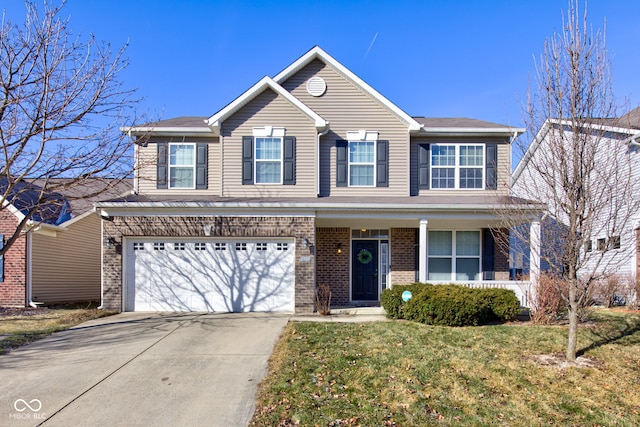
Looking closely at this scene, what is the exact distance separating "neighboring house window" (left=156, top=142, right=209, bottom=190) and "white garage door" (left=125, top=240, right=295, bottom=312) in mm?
2198

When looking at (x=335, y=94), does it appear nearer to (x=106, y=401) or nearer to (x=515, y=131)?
(x=515, y=131)

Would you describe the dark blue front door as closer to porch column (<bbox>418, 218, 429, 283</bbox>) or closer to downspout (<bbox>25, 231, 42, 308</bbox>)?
porch column (<bbox>418, 218, 429, 283</bbox>)

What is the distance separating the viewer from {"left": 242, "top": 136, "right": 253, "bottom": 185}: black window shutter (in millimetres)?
13117

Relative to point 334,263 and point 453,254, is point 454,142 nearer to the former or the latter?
point 453,254

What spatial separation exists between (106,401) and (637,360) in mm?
8419

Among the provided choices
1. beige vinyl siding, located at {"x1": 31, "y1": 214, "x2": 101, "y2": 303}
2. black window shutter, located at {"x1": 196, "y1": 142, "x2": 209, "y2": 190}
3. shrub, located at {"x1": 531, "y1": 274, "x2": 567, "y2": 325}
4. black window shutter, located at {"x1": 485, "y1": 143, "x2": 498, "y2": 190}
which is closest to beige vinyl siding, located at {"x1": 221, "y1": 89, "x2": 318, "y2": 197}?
black window shutter, located at {"x1": 196, "y1": 142, "x2": 209, "y2": 190}

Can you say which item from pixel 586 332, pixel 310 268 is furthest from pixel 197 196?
pixel 586 332

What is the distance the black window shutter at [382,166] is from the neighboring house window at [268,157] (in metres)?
2.58

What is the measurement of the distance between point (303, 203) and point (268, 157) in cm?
230

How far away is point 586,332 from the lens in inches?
355

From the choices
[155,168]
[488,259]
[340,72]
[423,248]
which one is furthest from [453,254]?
[155,168]

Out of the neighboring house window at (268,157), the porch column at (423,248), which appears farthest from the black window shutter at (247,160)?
the porch column at (423,248)

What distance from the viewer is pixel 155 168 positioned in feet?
44.4

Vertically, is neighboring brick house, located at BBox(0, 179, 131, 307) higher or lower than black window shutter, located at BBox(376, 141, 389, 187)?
lower
